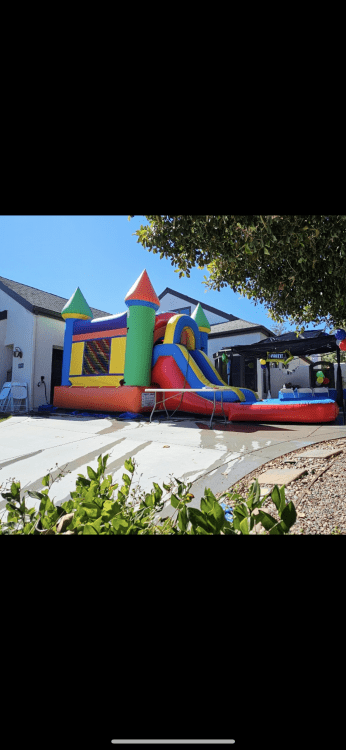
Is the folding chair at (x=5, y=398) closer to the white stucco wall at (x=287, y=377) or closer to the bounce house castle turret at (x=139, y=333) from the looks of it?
the bounce house castle turret at (x=139, y=333)

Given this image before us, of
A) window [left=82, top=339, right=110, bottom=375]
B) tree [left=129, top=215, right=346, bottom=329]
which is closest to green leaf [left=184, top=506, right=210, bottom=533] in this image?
tree [left=129, top=215, right=346, bottom=329]

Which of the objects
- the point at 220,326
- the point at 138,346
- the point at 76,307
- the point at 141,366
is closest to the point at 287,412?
the point at 141,366

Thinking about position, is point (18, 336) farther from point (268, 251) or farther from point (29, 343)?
point (268, 251)

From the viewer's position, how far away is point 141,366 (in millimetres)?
8773

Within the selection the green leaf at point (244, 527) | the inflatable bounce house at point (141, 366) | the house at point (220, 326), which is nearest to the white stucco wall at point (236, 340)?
the house at point (220, 326)

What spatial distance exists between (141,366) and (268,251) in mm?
6133

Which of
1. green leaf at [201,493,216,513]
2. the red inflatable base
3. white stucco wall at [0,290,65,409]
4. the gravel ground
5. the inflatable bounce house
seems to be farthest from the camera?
white stucco wall at [0,290,65,409]

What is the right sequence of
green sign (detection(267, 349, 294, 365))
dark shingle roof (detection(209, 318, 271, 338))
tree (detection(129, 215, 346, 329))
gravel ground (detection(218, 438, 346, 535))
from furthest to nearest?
1. dark shingle roof (detection(209, 318, 271, 338))
2. green sign (detection(267, 349, 294, 365))
3. tree (detection(129, 215, 346, 329))
4. gravel ground (detection(218, 438, 346, 535))

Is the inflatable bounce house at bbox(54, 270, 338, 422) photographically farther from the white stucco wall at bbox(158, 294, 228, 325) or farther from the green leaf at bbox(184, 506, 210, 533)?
the white stucco wall at bbox(158, 294, 228, 325)

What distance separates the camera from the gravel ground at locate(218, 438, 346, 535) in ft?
→ 6.61

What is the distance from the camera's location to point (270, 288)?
3.64 metres

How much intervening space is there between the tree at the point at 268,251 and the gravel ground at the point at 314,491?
1.64 m

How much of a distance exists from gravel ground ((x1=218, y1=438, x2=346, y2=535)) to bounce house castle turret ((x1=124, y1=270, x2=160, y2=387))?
5388 mm
